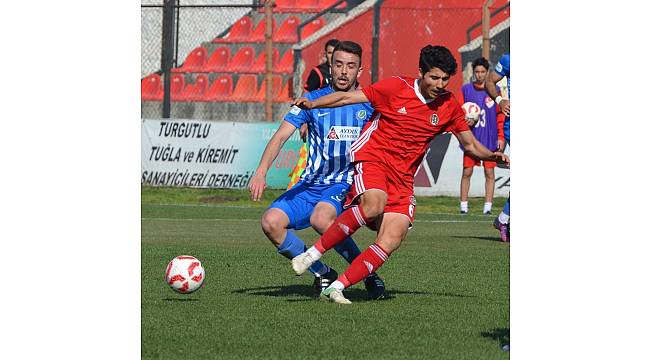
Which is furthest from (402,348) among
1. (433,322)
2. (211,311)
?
(211,311)

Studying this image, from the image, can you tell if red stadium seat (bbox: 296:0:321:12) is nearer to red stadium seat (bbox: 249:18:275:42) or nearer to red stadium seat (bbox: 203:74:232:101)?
red stadium seat (bbox: 249:18:275:42)

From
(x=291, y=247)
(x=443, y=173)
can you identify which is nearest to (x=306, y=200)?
(x=291, y=247)

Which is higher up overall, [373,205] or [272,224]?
[373,205]

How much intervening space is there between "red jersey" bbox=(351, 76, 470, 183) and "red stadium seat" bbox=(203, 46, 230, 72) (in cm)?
1842

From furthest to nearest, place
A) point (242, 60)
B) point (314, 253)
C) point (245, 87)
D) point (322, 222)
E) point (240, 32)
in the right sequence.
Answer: point (240, 32), point (242, 60), point (245, 87), point (322, 222), point (314, 253)

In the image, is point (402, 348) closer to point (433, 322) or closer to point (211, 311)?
point (433, 322)

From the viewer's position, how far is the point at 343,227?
839 centimetres

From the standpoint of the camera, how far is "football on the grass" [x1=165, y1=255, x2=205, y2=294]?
27.7 feet

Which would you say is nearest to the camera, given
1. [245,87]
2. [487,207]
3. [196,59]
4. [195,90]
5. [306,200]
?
[306,200]

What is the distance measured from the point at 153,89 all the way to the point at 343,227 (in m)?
17.8

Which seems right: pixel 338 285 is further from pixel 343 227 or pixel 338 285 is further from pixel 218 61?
pixel 218 61

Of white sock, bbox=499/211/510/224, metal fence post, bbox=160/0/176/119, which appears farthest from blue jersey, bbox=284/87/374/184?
metal fence post, bbox=160/0/176/119

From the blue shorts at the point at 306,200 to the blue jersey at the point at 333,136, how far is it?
5 centimetres

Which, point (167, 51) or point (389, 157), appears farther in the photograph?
point (167, 51)
